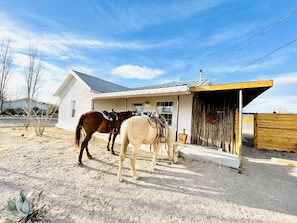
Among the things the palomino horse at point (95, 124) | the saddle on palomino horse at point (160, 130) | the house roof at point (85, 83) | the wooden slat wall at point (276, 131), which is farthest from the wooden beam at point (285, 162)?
the house roof at point (85, 83)

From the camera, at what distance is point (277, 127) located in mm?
7375

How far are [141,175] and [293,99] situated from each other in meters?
22.3

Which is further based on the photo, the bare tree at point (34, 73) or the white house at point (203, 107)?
the bare tree at point (34, 73)

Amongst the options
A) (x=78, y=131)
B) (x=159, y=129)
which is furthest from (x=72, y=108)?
(x=159, y=129)

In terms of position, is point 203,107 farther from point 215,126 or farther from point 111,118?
point 111,118

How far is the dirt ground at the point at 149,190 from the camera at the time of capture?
7.54 ft

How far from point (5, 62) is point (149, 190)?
90.8 feet

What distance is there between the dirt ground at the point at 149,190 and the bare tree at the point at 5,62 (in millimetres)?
22410

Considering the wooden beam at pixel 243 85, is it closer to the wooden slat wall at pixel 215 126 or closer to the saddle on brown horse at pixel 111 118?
the wooden slat wall at pixel 215 126

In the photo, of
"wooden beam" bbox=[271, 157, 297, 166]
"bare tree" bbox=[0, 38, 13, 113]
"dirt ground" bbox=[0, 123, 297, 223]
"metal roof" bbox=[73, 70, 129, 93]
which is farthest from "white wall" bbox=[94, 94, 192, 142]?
"bare tree" bbox=[0, 38, 13, 113]

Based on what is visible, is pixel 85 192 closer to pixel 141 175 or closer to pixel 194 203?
pixel 141 175

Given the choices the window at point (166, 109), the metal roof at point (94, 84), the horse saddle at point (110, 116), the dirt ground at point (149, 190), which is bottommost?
the dirt ground at point (149, 190)

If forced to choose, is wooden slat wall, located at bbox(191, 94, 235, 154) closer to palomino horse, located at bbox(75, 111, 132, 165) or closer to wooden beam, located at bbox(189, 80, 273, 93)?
wooden beam, located at bbox(189, 80, 273, 93)

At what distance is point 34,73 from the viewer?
18.9m
